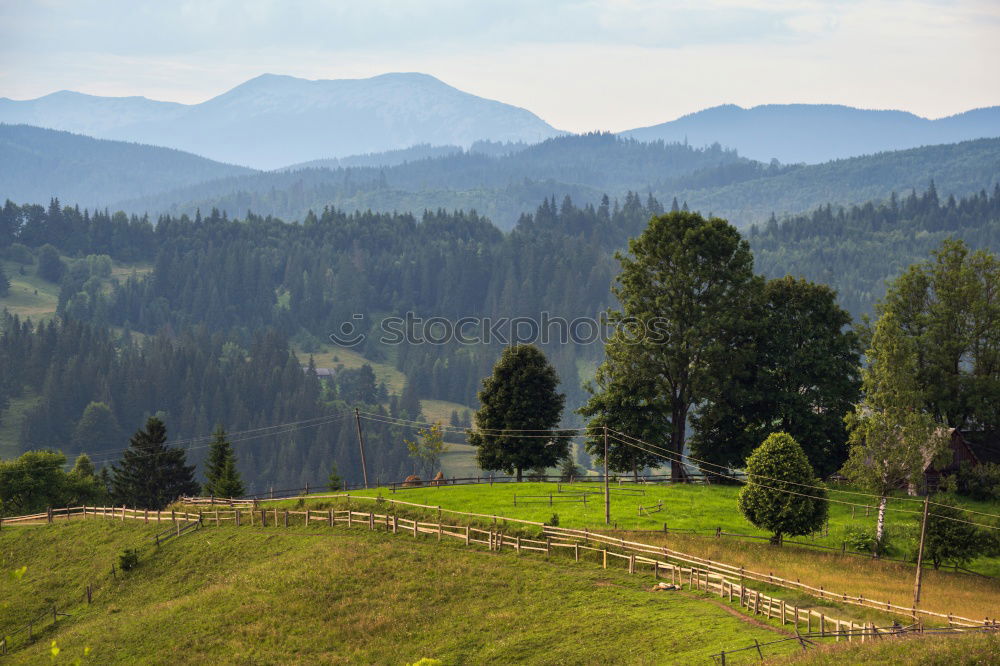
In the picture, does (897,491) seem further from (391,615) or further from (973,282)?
(391,615)

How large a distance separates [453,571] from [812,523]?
19512 millimetres

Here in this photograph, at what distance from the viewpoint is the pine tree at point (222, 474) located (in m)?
85.1

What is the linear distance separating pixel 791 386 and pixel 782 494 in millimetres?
21315

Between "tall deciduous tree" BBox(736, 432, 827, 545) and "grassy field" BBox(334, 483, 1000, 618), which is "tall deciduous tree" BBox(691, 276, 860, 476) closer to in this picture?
"grassy field" BBox(334, 483, 1000, 618)

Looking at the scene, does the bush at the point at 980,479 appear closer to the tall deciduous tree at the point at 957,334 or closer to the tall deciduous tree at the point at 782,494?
the tall deciduous tree at the point at 957,334

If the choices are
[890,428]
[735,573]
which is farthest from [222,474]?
[890,428]

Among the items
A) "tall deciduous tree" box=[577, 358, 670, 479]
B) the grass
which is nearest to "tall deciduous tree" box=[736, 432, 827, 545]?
"tall deciduous tree" box=[577, 358, 670, 479]

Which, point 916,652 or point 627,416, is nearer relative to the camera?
point 916,652

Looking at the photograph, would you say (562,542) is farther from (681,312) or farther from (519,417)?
(681,312)

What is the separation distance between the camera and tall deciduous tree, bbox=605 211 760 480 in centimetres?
7706

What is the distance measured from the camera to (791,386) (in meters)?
77.5

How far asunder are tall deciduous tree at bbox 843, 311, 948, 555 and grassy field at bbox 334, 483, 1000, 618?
3712 millimetres

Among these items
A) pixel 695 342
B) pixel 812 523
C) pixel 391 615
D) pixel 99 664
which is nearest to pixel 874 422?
pixel 812 523

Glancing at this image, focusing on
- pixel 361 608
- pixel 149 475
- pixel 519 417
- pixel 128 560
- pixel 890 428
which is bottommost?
pixel 149 475
